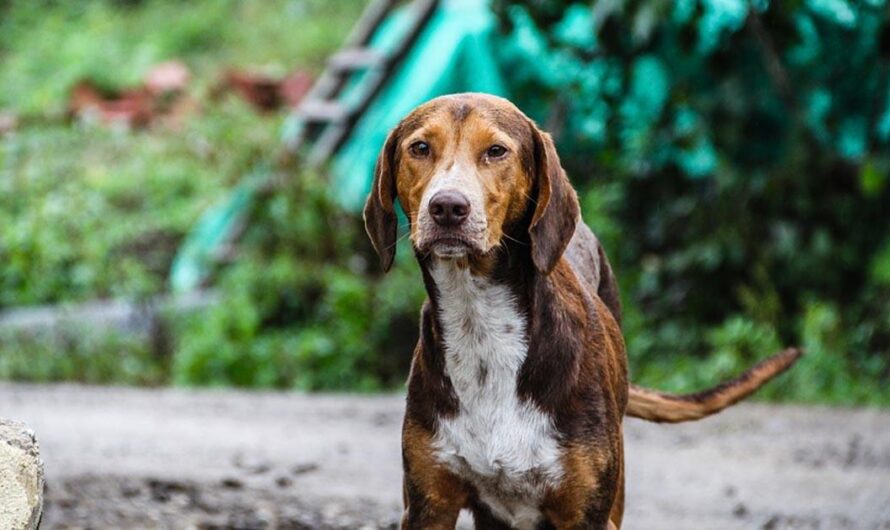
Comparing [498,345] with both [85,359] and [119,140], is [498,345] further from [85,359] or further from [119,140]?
[119,140]

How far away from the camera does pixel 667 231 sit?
36.9 feet

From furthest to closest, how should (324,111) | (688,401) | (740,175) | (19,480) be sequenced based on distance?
(324,111) → (740,175) → (688,401) → (19,480)

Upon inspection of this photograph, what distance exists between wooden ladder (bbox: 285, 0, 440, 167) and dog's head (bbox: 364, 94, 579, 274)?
821 cm

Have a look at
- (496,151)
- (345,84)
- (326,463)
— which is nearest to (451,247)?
(496,151)

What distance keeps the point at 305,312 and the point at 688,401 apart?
21.9 ft

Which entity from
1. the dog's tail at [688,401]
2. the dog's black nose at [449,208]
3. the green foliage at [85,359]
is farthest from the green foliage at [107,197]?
the dog's black nose at [449,208]

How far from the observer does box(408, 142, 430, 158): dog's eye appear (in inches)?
155

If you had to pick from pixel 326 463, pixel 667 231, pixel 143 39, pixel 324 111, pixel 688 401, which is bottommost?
pixel 326 463

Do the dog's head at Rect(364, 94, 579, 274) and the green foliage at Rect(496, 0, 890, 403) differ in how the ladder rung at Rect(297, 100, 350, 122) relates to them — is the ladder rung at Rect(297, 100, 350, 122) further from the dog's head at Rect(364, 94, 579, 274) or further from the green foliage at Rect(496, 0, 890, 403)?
the dog's head at Rect(364, 94, 579, 274)

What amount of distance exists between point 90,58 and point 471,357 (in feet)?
55.5

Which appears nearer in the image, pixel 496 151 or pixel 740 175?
pixel 496 151

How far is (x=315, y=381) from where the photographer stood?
1074 cm

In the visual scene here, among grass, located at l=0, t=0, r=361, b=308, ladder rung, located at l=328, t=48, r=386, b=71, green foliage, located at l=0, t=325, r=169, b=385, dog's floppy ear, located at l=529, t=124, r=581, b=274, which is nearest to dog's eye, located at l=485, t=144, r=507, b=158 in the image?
dog's floppy ear, located at l=529, t=124, r=581, b=274

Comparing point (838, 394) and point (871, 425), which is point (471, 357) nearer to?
point (871, 425)
